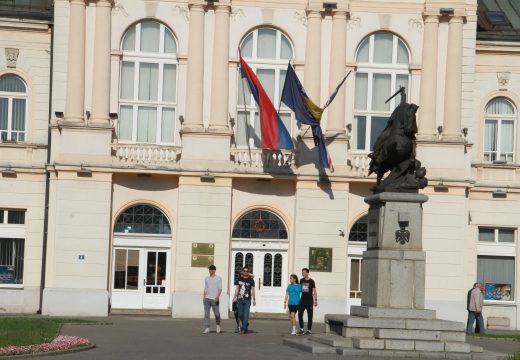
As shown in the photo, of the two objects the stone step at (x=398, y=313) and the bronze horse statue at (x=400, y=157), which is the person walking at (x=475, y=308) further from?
the stone step at (x=398, y=313)

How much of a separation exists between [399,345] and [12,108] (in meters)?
24.1

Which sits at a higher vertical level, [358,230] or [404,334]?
[358,230]

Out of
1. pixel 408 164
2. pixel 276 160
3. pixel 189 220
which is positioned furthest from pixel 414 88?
pixel 408 164

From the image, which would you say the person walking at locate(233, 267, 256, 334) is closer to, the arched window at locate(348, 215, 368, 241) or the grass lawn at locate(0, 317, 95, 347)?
the grass lawn at locate(0, 317, 95, 347)

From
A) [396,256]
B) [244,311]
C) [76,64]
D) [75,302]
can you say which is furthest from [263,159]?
[396,256]

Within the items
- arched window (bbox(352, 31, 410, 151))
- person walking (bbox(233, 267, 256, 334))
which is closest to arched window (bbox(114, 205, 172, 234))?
arched window (bbox(352, 31, 410, 151))

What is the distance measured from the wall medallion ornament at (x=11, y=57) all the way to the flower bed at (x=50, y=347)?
20016mm

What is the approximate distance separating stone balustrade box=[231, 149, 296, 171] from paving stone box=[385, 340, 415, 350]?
752 inches

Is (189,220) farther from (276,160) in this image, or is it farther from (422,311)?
(422,311)

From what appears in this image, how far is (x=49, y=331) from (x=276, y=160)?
51.5ft

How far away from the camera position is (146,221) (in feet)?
156

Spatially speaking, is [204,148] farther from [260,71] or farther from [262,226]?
[260,71]

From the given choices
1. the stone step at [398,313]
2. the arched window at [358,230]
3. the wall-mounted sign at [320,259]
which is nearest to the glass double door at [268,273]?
the wall-mounted sign at [320,259]

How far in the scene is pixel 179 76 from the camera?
47.9 metres
